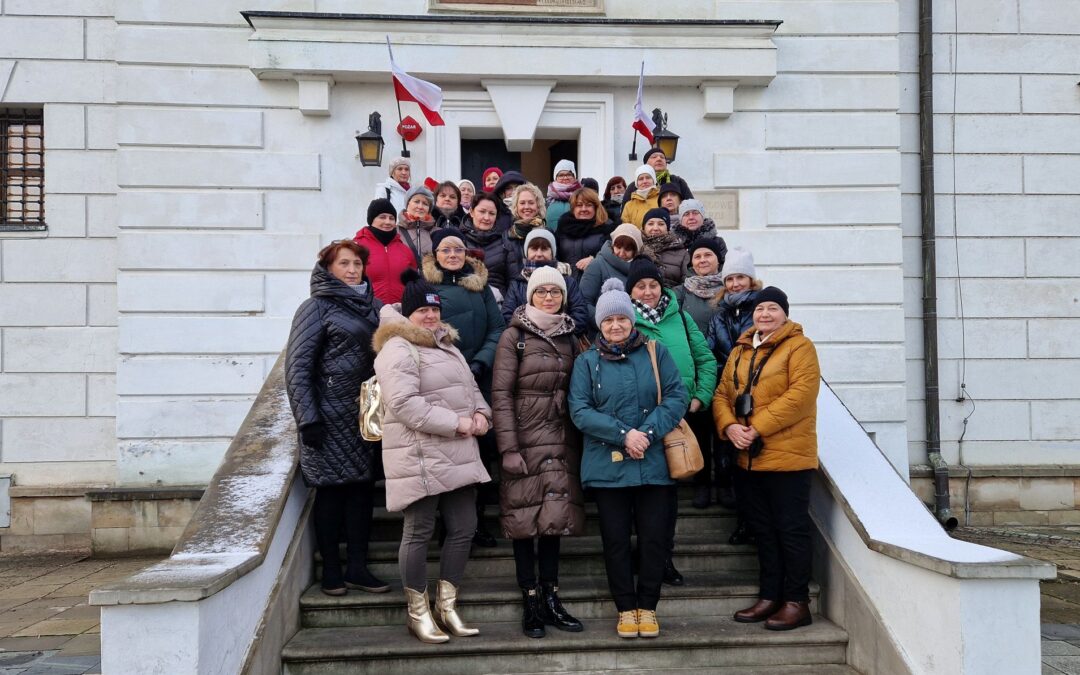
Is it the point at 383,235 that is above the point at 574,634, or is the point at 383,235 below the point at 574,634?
above

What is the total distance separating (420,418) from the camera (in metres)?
4.20

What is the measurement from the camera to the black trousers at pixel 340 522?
472 centimetres

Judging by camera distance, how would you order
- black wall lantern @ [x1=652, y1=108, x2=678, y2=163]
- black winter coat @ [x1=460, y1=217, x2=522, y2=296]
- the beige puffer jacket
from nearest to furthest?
the beige puffer jacket → black winter coat @ [x1=460, y1=217, x2=522, y2=296] → black wall lantern @ [x1=652, y1=108, x2=678, y2=163]

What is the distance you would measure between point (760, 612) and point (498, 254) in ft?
9.61

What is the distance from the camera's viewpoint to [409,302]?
448 centimetres

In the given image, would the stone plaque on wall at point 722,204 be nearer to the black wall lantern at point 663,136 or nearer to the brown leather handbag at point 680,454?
the black wall lantern at point 663,136

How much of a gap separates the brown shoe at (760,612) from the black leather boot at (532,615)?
1094 millimetres

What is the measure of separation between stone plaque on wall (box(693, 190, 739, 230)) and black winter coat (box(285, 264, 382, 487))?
199 inches

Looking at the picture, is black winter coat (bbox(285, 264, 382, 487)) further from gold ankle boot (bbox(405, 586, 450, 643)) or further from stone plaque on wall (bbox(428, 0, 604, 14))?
stone plaque on wall (bbox(428, 0, 604, 14))

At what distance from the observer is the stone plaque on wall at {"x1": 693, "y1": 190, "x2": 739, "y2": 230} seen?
8859mm

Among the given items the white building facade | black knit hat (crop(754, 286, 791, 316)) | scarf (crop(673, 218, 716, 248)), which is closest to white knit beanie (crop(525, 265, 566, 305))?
black knit hat (crop(754, 286, 791, 316))

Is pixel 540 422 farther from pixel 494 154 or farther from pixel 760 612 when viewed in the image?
pixel 494 154

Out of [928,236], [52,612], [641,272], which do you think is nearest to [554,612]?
[641,272]

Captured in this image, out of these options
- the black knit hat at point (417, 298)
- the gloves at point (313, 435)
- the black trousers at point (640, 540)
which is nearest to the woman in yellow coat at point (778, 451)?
the black trousers at point (640, 540)
